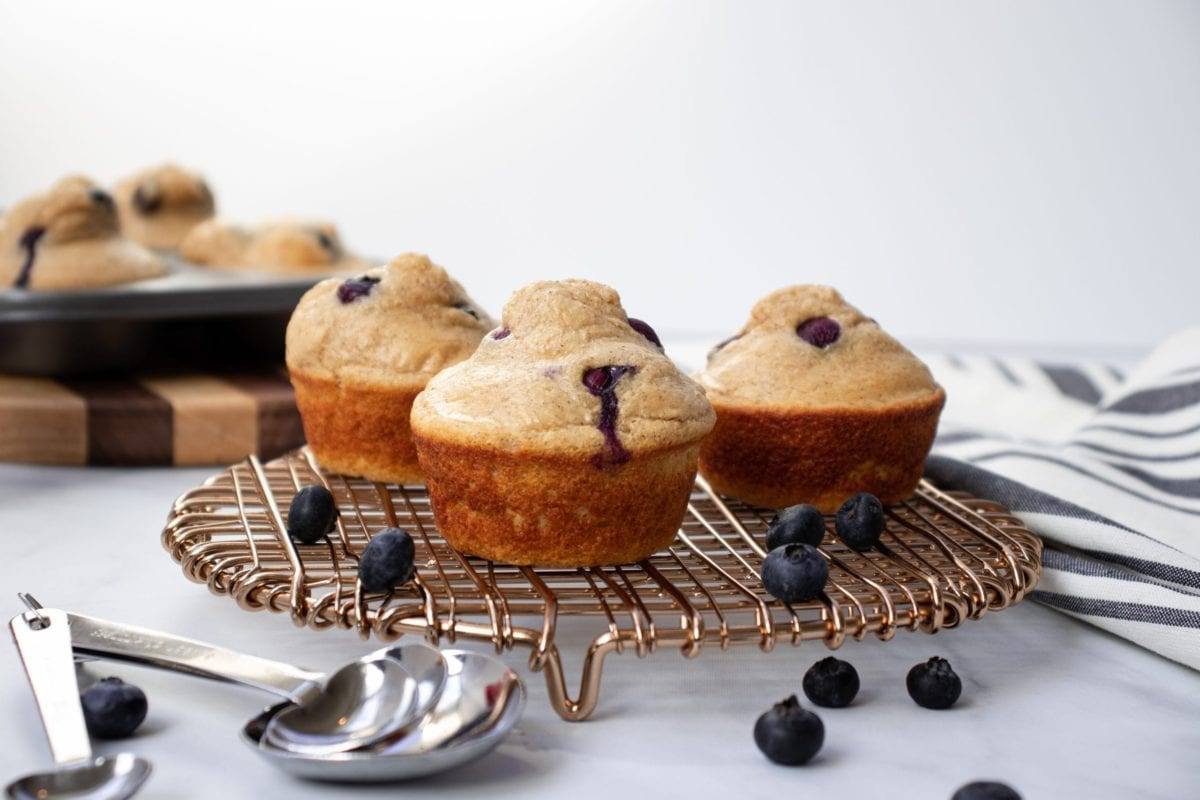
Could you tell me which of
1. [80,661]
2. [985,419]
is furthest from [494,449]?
[985,419]

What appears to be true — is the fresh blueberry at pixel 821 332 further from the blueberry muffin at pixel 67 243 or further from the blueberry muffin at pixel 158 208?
the blueberry muffin at pixel 158 208

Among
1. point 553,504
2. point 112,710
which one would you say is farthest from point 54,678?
point 553,504

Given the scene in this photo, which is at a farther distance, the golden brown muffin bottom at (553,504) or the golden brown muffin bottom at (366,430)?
the golden brown muffin bottom at (366,430)

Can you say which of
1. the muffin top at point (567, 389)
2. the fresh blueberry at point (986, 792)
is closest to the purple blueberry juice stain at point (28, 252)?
the muffin top at point (567, 389)

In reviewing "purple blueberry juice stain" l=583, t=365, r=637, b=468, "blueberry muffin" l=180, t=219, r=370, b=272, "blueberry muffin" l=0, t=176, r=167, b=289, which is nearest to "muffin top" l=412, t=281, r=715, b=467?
"purple blueberry juice stain" l=583, t=365, r=637, b=468

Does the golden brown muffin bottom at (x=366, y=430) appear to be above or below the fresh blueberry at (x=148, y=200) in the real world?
below

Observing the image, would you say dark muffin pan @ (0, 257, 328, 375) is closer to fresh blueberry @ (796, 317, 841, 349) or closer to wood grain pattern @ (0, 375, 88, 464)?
wood grain pattern @ (0, 375, 88, 464)

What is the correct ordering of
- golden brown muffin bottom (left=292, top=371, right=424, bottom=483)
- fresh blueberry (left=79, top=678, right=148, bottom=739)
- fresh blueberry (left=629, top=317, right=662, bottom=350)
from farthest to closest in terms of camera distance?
golden brown muffin bottom (left=292, top=371, right=424, bottom=483)
fresh blueberry (left=629, top=317, right=662, bottom=350)
fresh blueberry (left=79, top=678, right=148, bottom=739)
